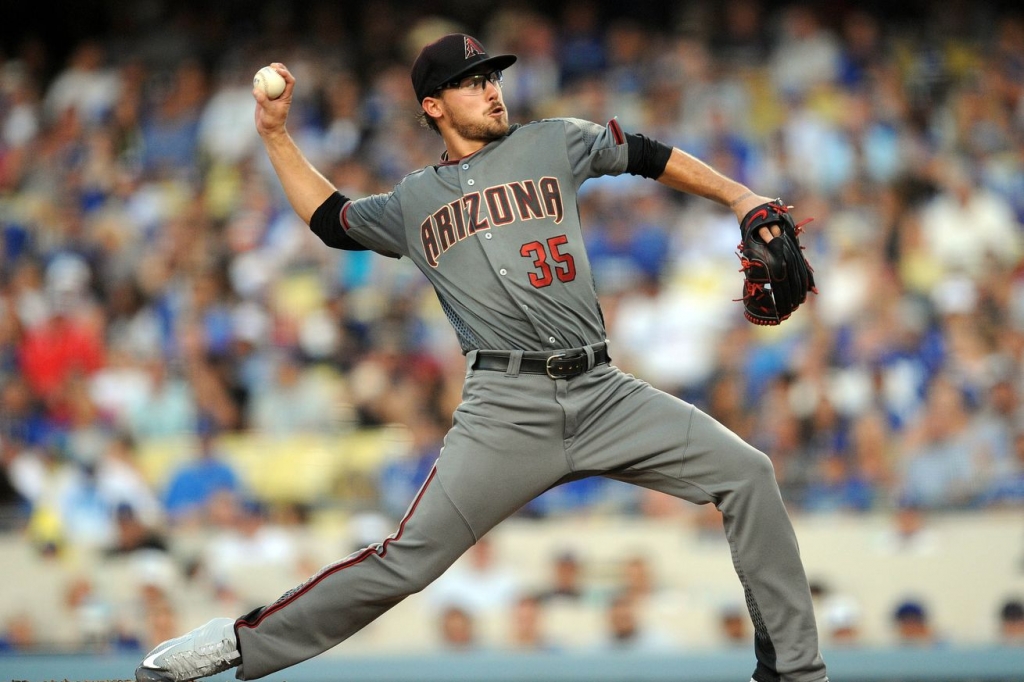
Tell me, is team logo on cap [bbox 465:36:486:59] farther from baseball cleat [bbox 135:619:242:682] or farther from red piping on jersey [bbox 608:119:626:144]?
baseball cleat [bbox 135:619:242:682]

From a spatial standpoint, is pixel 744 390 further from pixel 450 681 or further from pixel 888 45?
pixel 888 45

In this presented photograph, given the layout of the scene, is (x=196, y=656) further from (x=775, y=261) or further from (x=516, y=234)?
(x=775, y=261)

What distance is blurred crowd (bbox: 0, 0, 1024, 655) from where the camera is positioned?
6828 millimetres

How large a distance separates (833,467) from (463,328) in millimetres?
3776

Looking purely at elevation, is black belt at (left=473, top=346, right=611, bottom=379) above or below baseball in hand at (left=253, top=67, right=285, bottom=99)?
below

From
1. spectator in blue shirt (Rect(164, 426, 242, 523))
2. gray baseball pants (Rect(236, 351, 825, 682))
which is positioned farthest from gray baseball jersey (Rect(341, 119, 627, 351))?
spectator in blue shirt (Rect(164, 426, 242, 523))

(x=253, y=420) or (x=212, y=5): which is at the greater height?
(x=212, y=5)

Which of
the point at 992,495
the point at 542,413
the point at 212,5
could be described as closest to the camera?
the point at 542,413

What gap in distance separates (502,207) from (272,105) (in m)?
0.73

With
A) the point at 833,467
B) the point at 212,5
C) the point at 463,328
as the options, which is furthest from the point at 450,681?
the point at 212,5

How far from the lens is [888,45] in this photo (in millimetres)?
9492

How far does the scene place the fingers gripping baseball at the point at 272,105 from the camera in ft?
11.1

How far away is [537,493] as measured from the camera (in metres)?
3.18

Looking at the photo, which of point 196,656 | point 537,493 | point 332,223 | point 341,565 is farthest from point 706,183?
point 196,656
